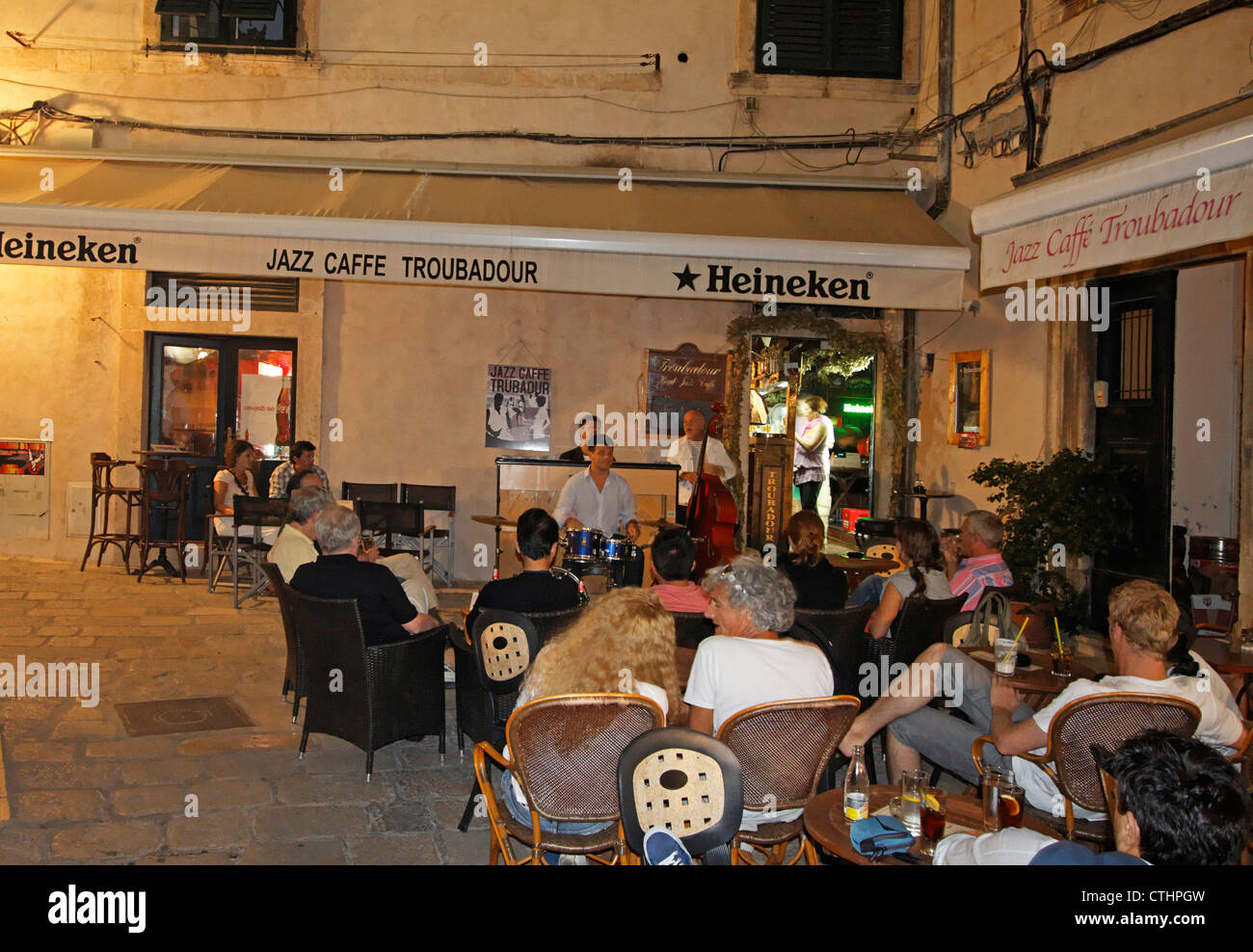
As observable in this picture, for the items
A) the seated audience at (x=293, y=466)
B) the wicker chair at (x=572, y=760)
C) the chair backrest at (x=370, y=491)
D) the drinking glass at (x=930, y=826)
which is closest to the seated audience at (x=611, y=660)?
the wicker chair at (x=572, y=760)

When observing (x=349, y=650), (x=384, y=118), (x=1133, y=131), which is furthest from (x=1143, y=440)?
(x=384, y=118)

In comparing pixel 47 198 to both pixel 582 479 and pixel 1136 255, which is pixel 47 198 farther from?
pixel 1136 255

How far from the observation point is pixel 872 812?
9.57 ft

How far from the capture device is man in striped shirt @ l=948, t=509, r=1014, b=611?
5633mm

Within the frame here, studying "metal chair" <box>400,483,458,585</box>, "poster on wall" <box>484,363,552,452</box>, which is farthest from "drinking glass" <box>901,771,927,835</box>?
"poster on wall" <box>484,363,552,452</box>

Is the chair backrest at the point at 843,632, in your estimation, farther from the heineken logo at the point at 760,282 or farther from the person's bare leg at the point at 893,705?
the heineken logo at the point at 760,282

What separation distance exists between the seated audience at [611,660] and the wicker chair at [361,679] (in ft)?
5.47

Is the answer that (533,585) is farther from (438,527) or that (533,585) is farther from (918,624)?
(438,527)

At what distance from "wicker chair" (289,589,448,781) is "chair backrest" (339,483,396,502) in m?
5.58

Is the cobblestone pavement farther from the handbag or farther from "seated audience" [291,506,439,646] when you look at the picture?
the handbag

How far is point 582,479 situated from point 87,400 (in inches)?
227

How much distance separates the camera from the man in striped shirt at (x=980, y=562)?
5633 mm
